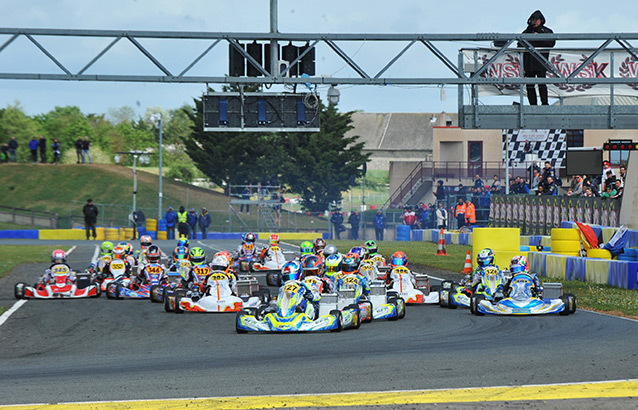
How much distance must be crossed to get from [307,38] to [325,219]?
33.9 m

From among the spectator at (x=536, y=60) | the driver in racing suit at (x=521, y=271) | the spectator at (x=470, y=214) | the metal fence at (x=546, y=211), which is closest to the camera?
the driver in racing suit at (x=521, y=271)

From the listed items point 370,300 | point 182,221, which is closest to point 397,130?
point 182,221

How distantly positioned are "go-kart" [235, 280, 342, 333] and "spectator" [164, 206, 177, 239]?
30296 millimetres

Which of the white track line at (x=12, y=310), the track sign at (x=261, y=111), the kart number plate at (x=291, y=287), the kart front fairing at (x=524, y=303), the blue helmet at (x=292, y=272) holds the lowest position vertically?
the white track line at (x=12, y=310)

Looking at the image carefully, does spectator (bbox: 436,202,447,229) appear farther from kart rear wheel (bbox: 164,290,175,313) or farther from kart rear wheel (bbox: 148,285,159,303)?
kart rear wheel (bbox: 164,290,175,313)

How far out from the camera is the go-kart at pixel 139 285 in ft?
61.9

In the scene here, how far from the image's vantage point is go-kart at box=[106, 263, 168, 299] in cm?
1886

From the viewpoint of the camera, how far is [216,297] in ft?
51.8

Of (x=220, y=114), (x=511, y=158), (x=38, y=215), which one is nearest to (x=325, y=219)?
(x=511, y=158)

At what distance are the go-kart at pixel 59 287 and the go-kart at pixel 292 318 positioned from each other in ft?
22.9

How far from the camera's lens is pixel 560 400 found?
7883 millimetres

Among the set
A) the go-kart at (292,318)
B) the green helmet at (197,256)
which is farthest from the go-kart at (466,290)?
the green helmet at (197,256)

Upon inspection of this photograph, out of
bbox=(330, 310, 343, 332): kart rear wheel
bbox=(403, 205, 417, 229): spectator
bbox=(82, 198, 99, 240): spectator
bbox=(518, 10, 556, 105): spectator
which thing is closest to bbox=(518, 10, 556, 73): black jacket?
bbox=(518, 10, 556, 105): spectator

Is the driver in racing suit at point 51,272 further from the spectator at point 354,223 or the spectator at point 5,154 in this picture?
the spectator at point 5,154
